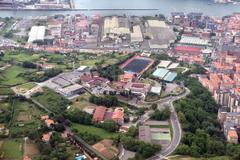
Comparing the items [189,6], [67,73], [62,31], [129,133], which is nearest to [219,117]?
[129,133]

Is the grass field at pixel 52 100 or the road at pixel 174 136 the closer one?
the road at pixel 174 136

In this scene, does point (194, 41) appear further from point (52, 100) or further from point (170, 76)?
point (52, 100)

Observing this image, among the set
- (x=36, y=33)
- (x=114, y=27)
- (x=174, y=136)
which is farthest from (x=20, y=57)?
(x=174, y=136)

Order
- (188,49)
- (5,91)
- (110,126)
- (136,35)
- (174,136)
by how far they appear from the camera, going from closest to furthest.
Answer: (174,136), (110,126), (5,91), (188,49), (136,35)

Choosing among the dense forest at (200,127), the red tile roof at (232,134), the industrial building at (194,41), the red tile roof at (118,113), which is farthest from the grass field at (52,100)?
the industrial building at (194,41)

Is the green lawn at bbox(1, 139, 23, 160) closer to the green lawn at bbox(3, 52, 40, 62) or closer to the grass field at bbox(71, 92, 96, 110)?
the grass field at bbox(71, 92, 96, 110)

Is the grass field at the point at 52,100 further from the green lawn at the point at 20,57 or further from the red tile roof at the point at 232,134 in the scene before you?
the red tile roof at the point at 232,134

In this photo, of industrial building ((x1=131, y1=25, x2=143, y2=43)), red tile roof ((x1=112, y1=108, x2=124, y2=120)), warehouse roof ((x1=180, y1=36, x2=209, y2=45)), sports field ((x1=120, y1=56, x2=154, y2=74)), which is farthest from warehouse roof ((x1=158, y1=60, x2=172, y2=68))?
red tile roof ((x1=112, y1=108, x2=124, y2=120))
